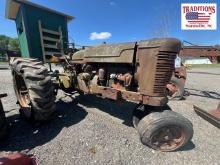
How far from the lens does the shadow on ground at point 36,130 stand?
299cm

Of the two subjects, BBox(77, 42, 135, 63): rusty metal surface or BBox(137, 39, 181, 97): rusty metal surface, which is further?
BBox(77, 42, 135, 63): rusty metal surface

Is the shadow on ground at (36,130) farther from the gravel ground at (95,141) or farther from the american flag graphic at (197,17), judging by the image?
the american flag graphic at (197,17)

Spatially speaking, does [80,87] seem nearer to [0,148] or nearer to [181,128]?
[0,148]

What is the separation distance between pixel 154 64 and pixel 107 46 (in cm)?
114

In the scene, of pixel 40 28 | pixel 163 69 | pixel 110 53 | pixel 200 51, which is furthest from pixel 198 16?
pixel 163 69

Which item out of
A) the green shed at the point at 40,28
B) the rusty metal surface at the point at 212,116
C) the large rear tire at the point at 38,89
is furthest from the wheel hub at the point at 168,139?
the green shed at the point at 40,28

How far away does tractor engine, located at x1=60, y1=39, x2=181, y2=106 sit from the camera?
2654 millimetres

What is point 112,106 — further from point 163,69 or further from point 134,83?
point 163,69

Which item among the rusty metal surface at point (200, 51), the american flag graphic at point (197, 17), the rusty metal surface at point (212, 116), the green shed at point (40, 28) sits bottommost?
the rusty metal surface at point (212, 116)

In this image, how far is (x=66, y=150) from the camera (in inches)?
110

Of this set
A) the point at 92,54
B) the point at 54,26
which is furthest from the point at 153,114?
the point at 54,26

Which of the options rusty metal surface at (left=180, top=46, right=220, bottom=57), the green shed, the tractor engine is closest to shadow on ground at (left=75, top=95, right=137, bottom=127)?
the tractor engine

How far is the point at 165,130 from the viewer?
2781 mm

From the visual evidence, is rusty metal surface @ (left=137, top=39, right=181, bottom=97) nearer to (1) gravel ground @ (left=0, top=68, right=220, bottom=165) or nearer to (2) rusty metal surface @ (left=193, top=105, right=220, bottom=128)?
(1) gravel ground @ (left=0, top=68, right=220, bottom=165)
